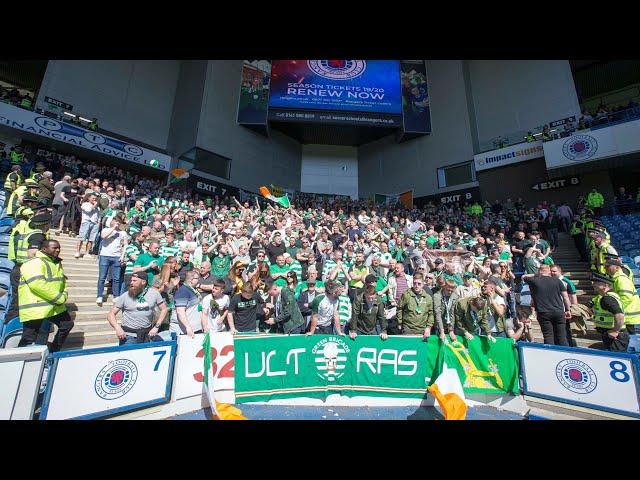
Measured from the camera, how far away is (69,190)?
945 centimetres

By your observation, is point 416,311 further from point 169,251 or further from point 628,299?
point 169,251

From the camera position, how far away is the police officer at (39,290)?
4012 mm

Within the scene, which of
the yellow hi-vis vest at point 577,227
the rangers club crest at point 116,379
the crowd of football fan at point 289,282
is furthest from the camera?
the yellow hi-vis vest at point 577,227

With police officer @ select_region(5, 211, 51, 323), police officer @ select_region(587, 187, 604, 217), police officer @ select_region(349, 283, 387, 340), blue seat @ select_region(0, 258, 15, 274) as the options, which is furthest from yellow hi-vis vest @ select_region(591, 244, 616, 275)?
blue seat @ select_region(0, 258, 15, 274)

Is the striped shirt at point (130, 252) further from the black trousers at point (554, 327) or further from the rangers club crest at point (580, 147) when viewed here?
the rangers club crest at point (580, 147)

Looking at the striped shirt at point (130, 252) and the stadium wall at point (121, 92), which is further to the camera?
the stadium wall at point (121, 92)

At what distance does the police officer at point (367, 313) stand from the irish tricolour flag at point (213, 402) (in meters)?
2.43

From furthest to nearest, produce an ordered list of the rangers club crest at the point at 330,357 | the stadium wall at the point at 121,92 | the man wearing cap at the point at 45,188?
1. the stadium wall at the point at 121,92
2. the man wearing cap at the point at 45,188
3. the rangers club crest at the point at 330,357

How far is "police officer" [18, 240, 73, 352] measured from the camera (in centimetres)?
401

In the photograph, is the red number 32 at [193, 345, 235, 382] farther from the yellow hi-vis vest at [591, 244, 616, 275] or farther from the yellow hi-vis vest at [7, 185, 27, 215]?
the yellow hi-vis vest at [591, 244, 616, 275]

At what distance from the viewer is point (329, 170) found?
29.8 m

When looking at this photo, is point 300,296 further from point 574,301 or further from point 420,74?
point 420,74

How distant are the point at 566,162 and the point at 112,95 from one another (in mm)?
30370

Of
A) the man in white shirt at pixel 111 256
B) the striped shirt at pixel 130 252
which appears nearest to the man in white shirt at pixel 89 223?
the striped shirt at pixel 130 252
